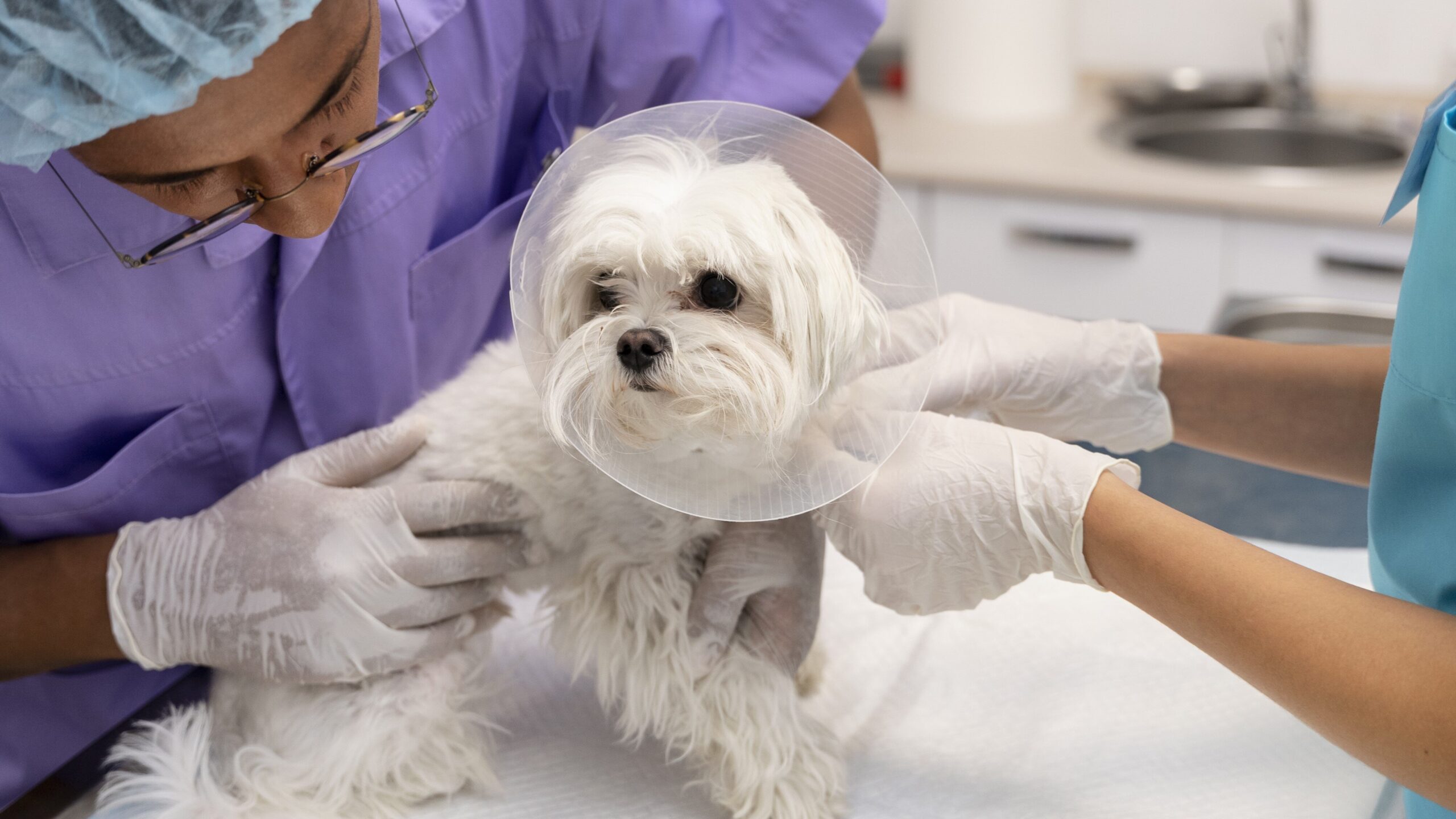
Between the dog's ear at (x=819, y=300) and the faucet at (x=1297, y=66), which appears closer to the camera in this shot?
the dog's ear at (x=819, y=300)

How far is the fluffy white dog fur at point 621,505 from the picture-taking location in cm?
76

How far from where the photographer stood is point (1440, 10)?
7.60 feet

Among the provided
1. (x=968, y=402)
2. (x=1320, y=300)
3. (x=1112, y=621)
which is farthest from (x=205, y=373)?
(x=1320, y=300)

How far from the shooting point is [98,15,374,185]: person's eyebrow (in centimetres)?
73

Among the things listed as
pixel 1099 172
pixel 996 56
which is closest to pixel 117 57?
pixel 1099 172

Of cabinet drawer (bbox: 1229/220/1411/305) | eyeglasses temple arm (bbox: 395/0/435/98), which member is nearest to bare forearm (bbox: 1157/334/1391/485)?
eyeglasses temple arm (bbox: 395/0/435/98)

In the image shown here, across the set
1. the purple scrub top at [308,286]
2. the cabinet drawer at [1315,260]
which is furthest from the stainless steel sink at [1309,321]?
the purple scrub top at [308,286]

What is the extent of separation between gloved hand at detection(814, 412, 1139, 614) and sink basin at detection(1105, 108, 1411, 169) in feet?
5.50

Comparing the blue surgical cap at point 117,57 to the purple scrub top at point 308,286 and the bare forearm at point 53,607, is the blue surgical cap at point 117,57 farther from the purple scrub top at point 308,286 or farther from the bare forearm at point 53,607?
the bare forearm at point 53,607

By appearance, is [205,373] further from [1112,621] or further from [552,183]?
[1112,621]

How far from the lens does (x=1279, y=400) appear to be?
100 centimetres

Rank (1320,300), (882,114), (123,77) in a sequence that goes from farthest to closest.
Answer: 1. (882,114)
2. (1320,300)
3. (123,77)

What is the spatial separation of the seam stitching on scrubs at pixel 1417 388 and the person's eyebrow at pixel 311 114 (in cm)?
78

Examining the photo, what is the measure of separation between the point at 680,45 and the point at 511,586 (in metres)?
0.59
